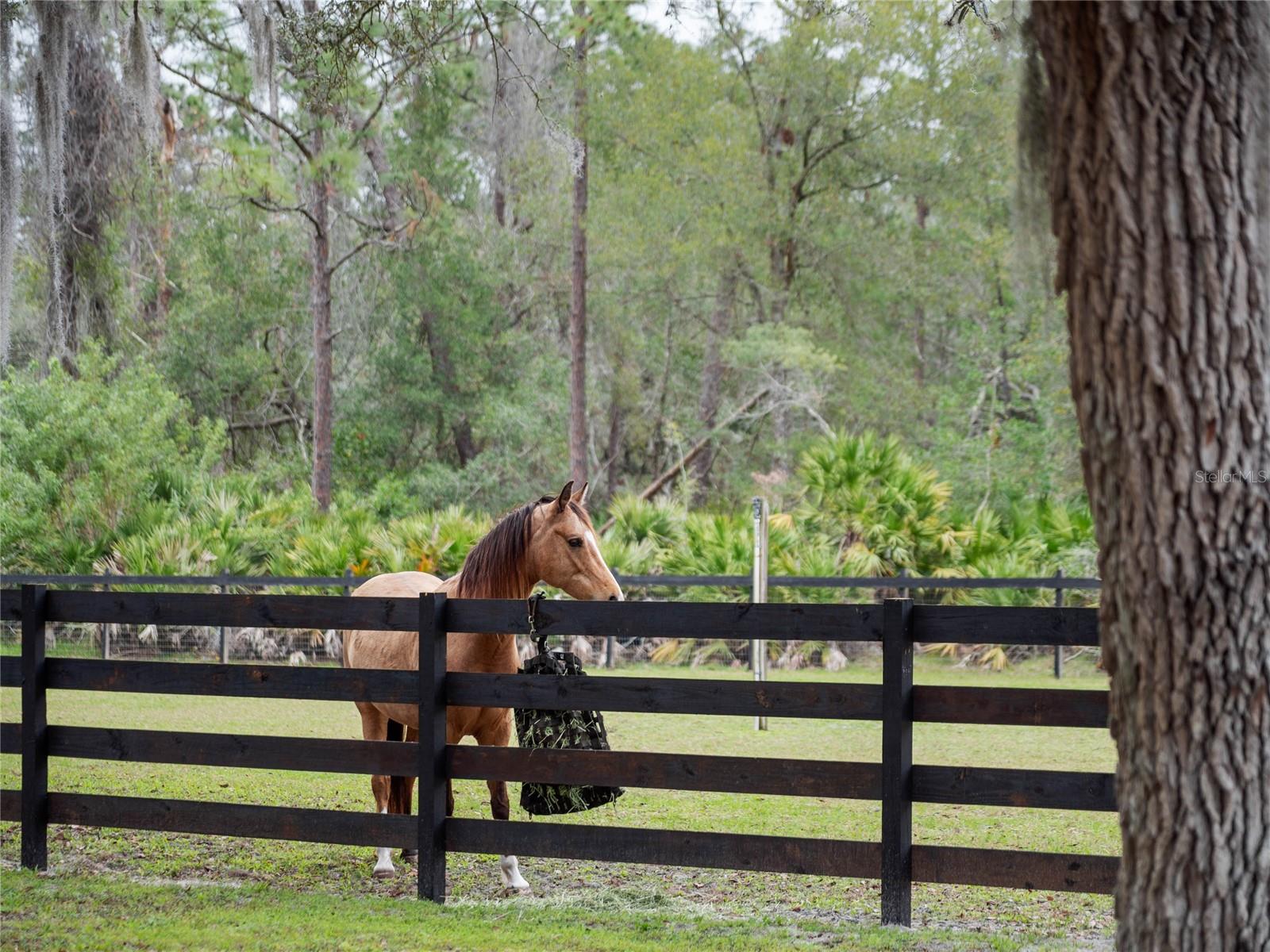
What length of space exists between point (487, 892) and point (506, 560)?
1.57 metres

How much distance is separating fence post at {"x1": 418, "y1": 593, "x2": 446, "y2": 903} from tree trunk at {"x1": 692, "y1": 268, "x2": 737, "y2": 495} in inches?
937

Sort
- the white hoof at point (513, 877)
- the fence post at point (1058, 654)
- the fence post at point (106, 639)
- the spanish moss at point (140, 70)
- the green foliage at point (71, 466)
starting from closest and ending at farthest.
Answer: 1. the white hoof at point (513, 877)
2. the spanish moss at point (140, 70)
3. the fence post at point (1058, 654)
4. the fence post at point (106, 639)
5. the green foliage at point (71, 466)

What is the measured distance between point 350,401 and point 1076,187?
28.8 m

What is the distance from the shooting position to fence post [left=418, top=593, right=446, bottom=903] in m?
5.70

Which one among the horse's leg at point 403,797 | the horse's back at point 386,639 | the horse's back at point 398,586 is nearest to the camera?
the horse's leg at point 403,797

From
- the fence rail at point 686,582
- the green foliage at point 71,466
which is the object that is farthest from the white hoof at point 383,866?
the green foliage at point 71,466

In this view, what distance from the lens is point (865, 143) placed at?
27.5 meters

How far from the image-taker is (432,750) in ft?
18.7

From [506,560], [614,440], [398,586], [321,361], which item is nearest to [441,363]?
[614,440]

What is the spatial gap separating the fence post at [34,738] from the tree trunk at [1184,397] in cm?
516

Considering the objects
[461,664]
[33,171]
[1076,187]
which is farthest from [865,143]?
[1076,187]

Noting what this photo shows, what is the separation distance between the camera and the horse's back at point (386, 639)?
6848 millimetres

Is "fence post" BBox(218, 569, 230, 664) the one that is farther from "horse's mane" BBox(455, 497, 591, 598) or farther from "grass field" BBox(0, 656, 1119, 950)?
"horse's mane" BBox(455, 497, 591, 598)

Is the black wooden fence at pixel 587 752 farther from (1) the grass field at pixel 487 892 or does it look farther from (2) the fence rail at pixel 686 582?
(2) the fence rail at pixel 686 582
